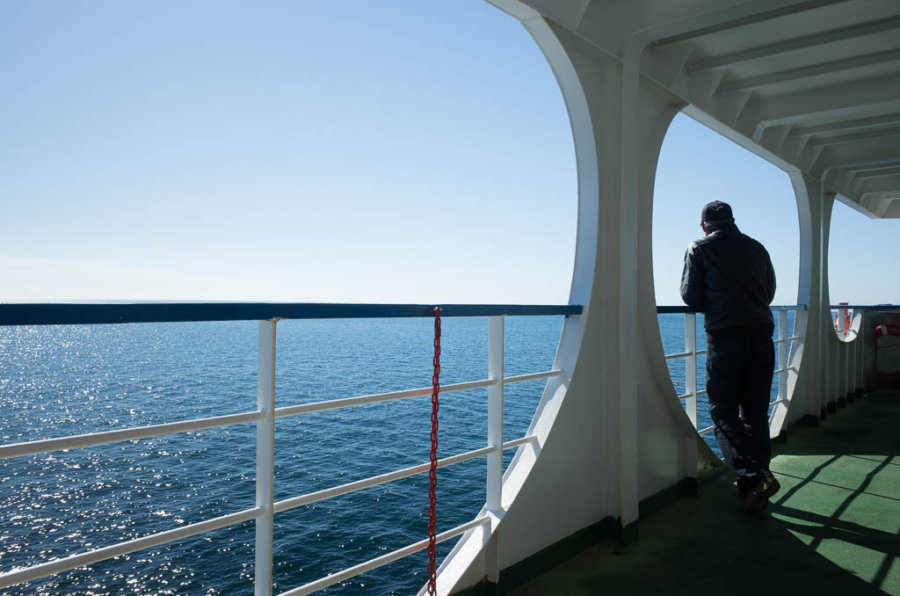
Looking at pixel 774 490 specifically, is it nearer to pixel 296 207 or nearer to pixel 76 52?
pixel 76 52

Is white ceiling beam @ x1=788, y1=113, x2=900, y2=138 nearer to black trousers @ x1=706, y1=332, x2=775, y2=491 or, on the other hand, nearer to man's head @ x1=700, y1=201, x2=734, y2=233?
man's head @ x1=700, y1=201, x2=734, y2=233

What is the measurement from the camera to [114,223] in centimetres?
5734

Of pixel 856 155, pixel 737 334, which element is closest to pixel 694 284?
pixel 737 334

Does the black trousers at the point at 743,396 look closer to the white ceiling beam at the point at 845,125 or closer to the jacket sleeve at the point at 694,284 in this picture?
the jacket sleeve at the point at 694,284

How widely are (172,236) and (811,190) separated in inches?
2699

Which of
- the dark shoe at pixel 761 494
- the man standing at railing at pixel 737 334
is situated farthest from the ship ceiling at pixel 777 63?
the dark shoe at pixel 761 494

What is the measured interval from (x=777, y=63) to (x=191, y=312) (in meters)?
3.05

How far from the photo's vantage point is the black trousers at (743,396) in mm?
2441

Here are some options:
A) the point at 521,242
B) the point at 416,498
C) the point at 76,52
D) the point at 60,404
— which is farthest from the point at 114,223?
the point at 416,498

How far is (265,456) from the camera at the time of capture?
109 centimetres

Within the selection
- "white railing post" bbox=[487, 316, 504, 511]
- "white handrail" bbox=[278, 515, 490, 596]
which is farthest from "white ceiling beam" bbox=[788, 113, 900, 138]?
"white handrail" bbox=[278, 515, 490, 596]

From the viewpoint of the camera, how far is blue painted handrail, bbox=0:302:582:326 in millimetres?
762

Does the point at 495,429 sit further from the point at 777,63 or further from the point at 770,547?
the point at 777,63

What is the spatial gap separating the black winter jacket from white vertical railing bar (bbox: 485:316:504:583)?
4.09ft
